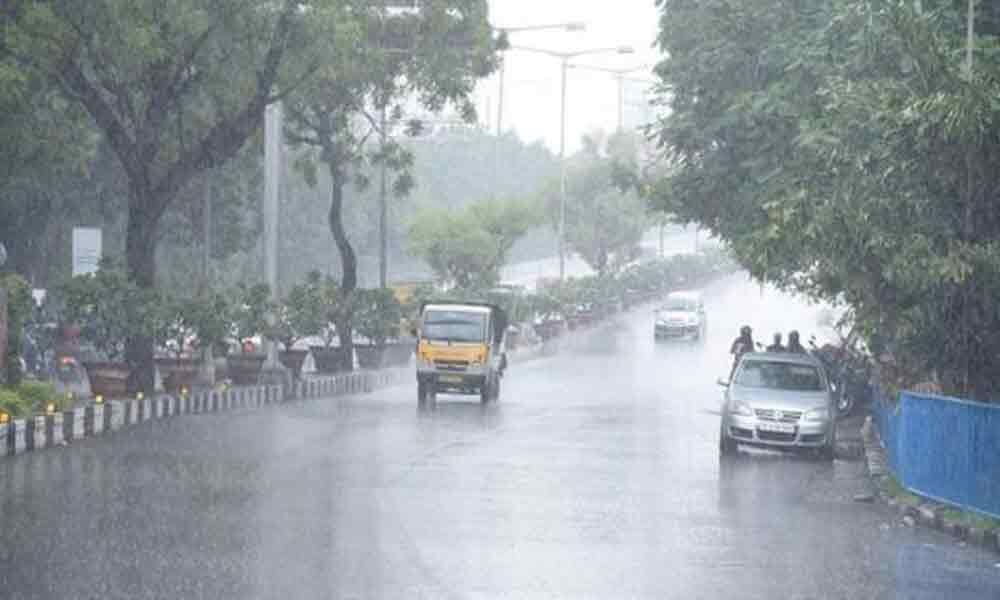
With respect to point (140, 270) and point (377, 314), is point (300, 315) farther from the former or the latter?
point (140, 270)

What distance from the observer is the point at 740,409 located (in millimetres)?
29234

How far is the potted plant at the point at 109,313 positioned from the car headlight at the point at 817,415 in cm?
1236

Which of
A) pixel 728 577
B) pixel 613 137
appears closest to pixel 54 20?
pixel 728 577

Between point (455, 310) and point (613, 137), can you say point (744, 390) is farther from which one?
point (613, 137)

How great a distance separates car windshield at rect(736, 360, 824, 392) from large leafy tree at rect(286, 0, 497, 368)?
377 inches

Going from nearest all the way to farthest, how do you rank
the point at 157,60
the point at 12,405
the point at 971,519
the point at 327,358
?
1. the point at 971,519
2. the point at 12,405
3. the point at 157,60
4. the point at 327,358

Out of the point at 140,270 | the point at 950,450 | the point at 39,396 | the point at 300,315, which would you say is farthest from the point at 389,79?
the point at 950,450

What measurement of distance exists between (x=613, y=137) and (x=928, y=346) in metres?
112

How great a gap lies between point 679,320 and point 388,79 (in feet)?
108

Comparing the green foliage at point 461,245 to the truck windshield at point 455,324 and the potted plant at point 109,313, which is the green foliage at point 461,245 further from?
the potted plant at point 109,313

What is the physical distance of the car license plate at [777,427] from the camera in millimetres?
29250

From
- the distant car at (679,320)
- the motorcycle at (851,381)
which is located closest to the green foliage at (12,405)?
the motorcycle at (851,381)

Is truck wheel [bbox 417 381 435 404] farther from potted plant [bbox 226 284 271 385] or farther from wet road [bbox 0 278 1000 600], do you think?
wet road [bbox 0 278 1000 600]

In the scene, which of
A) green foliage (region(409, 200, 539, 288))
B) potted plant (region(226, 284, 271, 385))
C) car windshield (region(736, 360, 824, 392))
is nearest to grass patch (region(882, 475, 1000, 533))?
car windshield (region(736, 360, 824, 392))
